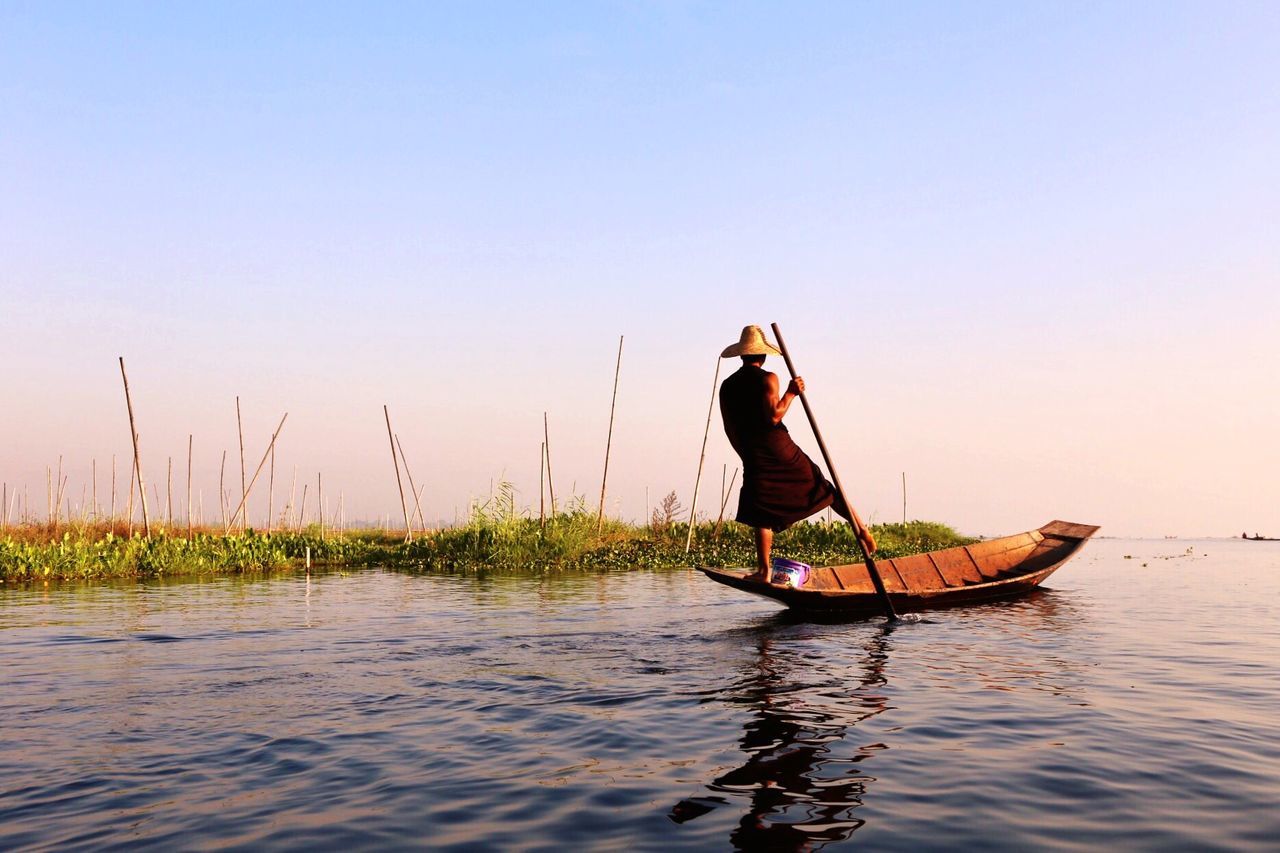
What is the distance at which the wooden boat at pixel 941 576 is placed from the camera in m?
9.33

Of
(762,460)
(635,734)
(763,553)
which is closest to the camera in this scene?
(635,734)

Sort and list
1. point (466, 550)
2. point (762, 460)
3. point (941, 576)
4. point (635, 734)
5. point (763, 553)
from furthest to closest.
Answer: point (466, 550), point (941, 576), point (762, 460), point (763, 553), point (635, 734)

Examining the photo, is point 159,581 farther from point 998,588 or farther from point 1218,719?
point 1218,719

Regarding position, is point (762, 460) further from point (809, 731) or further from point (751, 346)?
point (809, 731)

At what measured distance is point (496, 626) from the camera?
9.10 metres

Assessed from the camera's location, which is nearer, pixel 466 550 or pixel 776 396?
pixel 776 396

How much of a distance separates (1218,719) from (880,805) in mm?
2908

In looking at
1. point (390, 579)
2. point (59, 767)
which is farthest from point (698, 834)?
point (390, 579)

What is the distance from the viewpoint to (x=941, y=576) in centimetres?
1218

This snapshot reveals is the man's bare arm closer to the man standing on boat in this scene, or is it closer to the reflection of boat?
the man standing on boat

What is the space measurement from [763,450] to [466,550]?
10718 millimetres

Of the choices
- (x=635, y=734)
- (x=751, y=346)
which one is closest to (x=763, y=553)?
(x=751, y=346)

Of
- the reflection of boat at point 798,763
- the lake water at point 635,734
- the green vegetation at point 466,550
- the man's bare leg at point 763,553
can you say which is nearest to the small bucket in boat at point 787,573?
the man's bare leg at point 763,553

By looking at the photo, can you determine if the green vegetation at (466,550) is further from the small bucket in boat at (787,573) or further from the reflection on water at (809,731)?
the reflection on water at (809,731)
